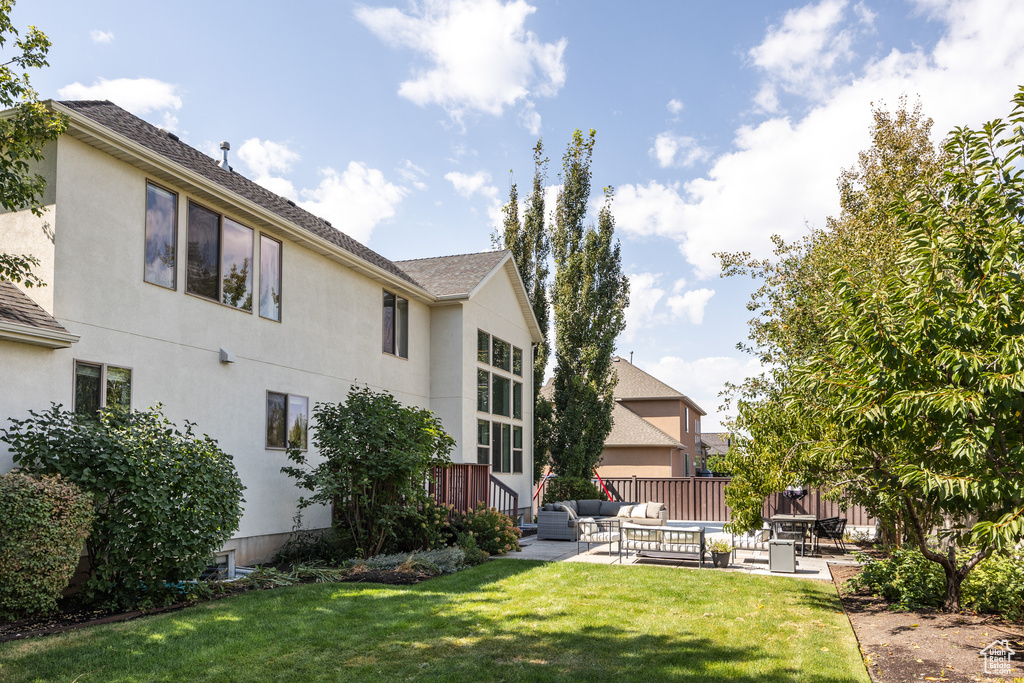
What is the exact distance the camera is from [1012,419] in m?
5.79

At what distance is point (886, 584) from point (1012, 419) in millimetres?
4849

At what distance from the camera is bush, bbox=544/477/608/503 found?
23.5 metres

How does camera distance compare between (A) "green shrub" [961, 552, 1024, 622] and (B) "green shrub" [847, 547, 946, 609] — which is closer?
(A) "green shrub" [961, 552, 1024, 622]

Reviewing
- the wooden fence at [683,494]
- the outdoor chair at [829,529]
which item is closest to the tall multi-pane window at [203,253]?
the outdoor chair at [829,529]

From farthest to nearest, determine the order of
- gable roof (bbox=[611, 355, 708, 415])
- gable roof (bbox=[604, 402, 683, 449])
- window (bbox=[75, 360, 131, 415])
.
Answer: gable roof (bbox=[611, 355, 708, 415])
gable roof (bbox=[604, 402, 683, 449])
window (bbox=[75, 360, 131, 415])

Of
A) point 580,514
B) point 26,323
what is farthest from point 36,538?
point 580,514

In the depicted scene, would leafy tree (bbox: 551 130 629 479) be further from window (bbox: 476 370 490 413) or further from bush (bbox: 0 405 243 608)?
bush (bbox: 0 405 243 608)

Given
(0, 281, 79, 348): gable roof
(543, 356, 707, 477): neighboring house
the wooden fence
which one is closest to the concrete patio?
the wooden fence

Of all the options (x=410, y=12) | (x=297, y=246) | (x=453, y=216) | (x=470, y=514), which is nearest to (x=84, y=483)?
(x=297, y=246)

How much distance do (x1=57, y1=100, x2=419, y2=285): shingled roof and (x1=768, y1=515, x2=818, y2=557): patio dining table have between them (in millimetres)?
10325

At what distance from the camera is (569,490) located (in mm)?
23500

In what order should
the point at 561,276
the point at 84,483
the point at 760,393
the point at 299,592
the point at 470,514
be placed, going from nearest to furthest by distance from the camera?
the point at 84,483 → the point at 299,592 → the point at 470,514 → the point at 760,393 → the point at 561,276

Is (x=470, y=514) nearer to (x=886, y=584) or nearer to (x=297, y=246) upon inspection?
(x=297, y=246)

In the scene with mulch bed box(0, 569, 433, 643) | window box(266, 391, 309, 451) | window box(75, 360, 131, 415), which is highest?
window box(75, 360, 131, 415)
